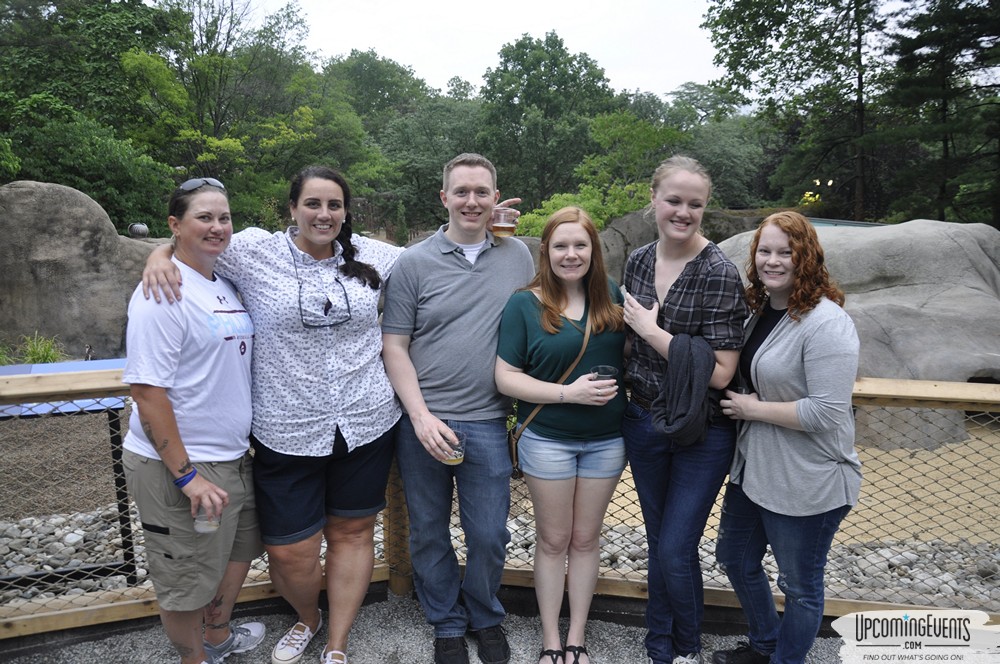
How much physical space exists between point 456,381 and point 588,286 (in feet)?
→ 1.94

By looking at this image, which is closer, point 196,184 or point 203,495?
point 203,495

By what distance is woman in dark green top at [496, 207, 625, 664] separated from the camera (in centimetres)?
218

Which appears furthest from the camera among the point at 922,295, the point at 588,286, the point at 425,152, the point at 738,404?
the point at 425,152

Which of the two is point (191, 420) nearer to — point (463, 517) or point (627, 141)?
point (463, 517)

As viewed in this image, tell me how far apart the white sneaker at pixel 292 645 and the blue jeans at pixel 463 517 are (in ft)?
1.56

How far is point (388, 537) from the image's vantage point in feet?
9.02

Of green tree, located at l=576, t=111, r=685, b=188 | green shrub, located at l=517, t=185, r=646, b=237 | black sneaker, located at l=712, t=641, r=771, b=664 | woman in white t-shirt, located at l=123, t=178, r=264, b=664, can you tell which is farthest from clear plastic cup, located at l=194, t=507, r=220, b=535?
green tree, located at l=576, t=111, r=685, b=188

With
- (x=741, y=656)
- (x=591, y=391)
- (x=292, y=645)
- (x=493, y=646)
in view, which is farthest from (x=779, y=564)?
(x=292, y=645)

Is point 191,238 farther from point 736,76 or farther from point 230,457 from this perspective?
point 736,76

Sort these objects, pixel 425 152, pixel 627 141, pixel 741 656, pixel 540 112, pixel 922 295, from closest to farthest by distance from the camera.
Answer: pixel 741 656
pixel 922 295
pixel 627 141
pixel 540 112
pixel 425 152

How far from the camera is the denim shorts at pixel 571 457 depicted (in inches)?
87.2

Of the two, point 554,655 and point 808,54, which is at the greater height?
point 808,54

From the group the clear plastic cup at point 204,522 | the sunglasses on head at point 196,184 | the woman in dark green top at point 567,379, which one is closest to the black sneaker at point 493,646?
the woman in dark green top at point 567,379

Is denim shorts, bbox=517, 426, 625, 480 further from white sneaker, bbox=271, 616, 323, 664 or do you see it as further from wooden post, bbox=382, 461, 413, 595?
white sneaker, bbox=271, 616, 323, 664
